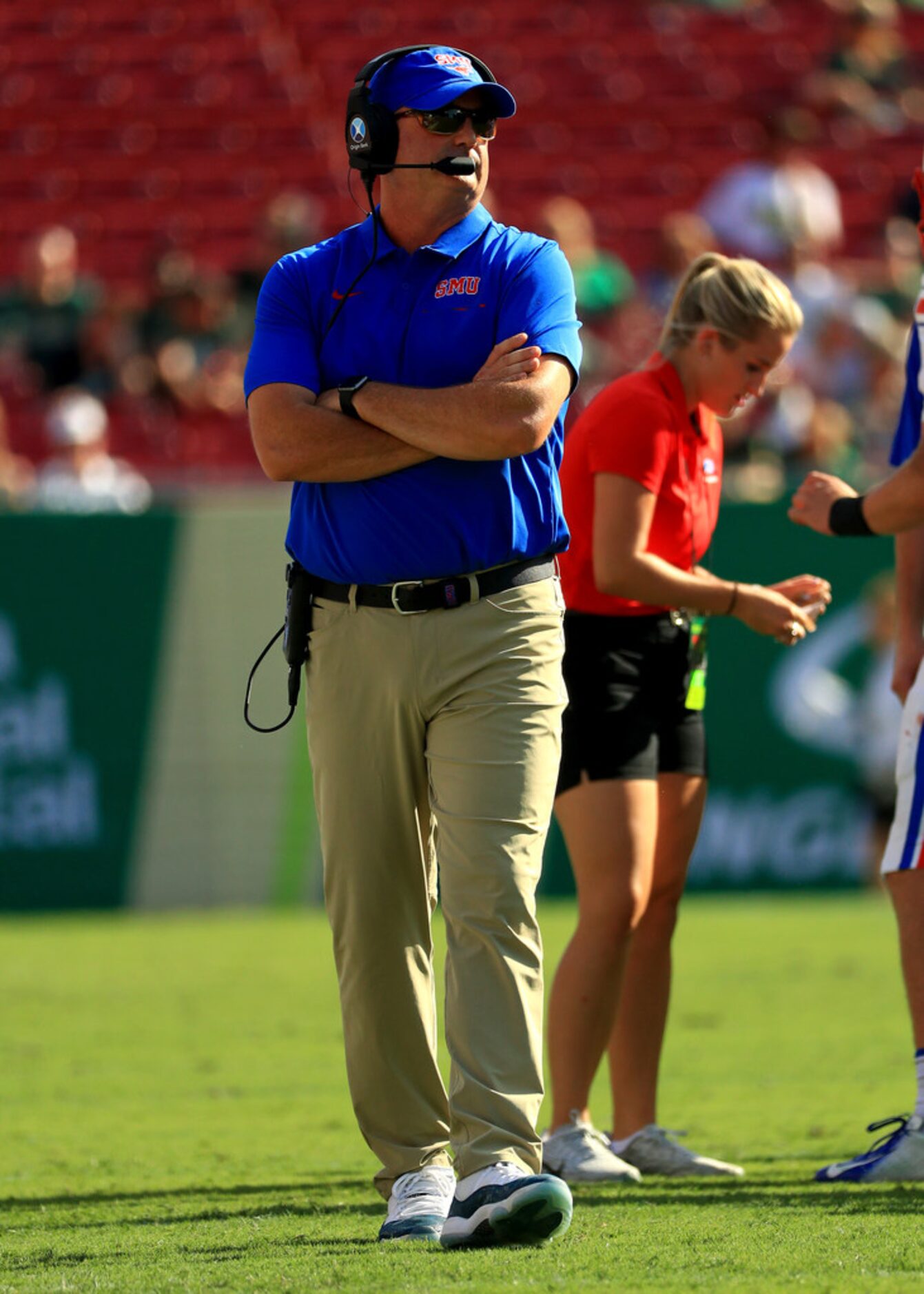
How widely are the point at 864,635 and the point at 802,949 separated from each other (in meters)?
2.34

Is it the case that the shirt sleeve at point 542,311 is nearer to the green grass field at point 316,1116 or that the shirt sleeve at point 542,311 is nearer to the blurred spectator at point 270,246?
the green grass field at point 316,1116

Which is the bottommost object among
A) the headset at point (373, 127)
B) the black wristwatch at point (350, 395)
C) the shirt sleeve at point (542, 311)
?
the black wristwatch at point (350, 395)

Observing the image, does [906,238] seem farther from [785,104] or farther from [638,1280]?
[638,1280]

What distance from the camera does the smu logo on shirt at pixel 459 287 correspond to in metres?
4.16

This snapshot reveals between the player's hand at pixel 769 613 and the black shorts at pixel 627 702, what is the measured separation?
0.99 ft

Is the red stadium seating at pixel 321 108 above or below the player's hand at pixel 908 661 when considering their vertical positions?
above

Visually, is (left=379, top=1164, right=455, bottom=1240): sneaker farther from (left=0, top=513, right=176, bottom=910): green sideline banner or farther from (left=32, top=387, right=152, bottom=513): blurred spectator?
(left=32, top=387, right=152, bottom=513): blurred spectator

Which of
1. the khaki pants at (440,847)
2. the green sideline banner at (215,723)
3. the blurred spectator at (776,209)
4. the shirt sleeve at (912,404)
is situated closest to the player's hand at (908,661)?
the shirt sleeve at (912,404)

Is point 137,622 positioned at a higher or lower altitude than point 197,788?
higher

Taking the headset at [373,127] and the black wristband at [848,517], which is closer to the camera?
the headset at [373,127]

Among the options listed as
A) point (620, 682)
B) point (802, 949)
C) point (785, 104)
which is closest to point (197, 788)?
point (802, 949)

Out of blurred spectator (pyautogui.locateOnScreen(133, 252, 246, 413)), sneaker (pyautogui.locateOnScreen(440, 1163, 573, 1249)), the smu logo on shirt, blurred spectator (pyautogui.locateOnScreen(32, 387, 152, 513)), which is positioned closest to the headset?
the smu logo on shirt

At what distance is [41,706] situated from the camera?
36.6ft

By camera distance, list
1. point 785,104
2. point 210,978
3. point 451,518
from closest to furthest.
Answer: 1. point 451,518
2. point 210,978
3. point 785,104
